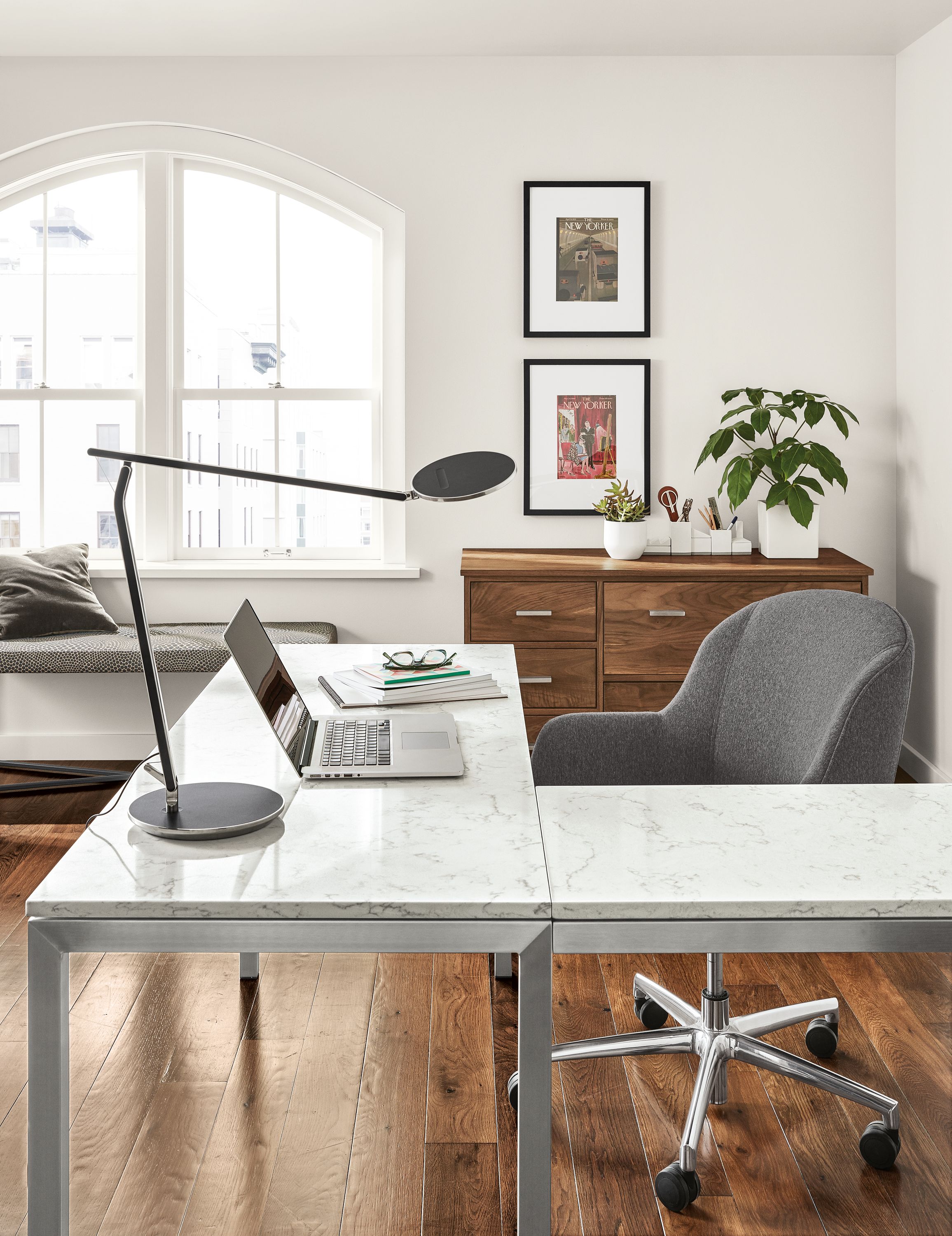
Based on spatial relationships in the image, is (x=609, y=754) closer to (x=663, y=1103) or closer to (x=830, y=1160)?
(x=663, y=1103)

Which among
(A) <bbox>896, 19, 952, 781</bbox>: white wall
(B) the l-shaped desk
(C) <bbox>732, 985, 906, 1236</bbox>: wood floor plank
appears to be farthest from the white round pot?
(B) the l-shaped desk

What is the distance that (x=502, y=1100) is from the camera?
1982mm

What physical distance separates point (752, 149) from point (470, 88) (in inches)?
45.4

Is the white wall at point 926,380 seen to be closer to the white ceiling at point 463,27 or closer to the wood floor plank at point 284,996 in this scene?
the white ceiling at point 463,27

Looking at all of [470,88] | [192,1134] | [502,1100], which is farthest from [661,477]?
[192,1134]

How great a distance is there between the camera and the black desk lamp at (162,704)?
54.2 inches

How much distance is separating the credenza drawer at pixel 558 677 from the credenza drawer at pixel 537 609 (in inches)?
2.1

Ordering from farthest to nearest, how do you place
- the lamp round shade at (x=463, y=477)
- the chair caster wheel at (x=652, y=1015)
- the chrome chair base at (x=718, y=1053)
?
the chair caster wheel at (x=652, y=1015)
the chrome chair base at (x=718, y=1053)
the lamp round shade at (x=463, y=477)

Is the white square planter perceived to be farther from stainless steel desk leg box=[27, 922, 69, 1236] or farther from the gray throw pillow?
stainless steel desk leg box=[27, 922, 69, 1236]


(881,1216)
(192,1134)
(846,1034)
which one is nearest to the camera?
(881,1216)

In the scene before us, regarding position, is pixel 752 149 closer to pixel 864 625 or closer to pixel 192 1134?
pixel 864 625

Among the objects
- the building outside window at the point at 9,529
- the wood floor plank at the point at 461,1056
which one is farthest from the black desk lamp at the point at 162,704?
the building outside window at the point at 9,529

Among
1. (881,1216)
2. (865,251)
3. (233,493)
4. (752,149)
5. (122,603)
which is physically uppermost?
(752,149)

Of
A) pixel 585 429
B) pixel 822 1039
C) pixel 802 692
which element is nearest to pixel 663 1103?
pixel 822 1039
